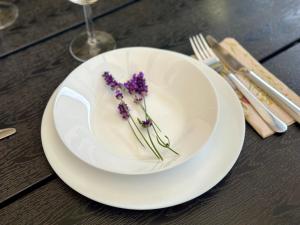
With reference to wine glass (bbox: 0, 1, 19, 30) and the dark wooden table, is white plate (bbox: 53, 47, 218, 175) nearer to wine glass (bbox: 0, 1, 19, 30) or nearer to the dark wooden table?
the dark wooden table

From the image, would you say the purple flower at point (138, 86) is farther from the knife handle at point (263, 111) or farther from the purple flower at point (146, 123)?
the knife handle at point (263, 111)

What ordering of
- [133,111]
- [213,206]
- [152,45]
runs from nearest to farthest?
[213,206], [133,111], [152,45]

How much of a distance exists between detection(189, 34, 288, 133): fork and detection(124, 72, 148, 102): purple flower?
129 millimetres

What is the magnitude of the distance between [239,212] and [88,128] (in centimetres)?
25

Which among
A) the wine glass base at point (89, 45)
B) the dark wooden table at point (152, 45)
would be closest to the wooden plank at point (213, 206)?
the dark wooden table at point (152, 45)

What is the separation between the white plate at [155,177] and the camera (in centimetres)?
54

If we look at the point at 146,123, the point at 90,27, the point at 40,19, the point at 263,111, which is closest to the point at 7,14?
the point at 40,19

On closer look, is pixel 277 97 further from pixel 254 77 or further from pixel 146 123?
pixel 146 123

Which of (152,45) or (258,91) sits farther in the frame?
(152,45)

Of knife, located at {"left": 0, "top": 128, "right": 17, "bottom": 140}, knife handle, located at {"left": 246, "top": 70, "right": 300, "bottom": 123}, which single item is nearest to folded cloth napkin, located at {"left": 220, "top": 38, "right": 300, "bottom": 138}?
knife handle, located at {"left": 246, "top": 70, "right": 300, "bottom": 123}

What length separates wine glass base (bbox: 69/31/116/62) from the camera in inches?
31.0

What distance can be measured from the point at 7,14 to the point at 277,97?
595mm

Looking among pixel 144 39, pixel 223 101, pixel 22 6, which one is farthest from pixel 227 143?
pixel 22 6

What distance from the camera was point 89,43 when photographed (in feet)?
2.65
